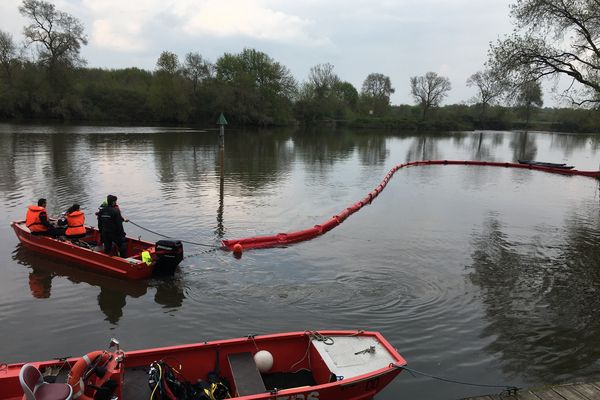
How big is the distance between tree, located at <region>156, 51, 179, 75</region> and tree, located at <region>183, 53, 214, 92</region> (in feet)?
7.34

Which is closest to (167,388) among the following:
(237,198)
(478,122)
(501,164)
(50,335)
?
(50,335)

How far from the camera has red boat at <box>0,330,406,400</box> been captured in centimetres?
551

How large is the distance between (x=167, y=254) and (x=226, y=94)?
6998 centimetres

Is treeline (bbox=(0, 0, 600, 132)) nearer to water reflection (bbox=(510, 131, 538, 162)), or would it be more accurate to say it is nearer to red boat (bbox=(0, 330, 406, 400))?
water reflection (bbox=(510, 131, 538, 162))

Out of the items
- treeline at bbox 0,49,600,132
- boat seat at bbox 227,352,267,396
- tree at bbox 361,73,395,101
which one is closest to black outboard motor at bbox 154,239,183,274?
boat seat at bbox 227,352,267,396

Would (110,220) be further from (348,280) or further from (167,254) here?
(348,280)

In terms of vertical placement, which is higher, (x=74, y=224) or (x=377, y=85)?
(x=377, y=85)

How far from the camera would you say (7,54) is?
63.3 metres

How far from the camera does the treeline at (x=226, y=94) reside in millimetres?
61656

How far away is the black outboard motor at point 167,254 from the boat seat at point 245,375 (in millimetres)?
4749

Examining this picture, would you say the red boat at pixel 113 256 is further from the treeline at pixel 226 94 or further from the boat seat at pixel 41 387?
the treeline at pixel 226 94

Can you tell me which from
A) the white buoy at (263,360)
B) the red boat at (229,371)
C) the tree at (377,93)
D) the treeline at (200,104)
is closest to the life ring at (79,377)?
the red boat at (229,371)

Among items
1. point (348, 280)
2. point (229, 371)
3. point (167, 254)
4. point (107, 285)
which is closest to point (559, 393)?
point (229, 371)

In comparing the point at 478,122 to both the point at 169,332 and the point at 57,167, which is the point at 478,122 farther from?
the point at 169,332
